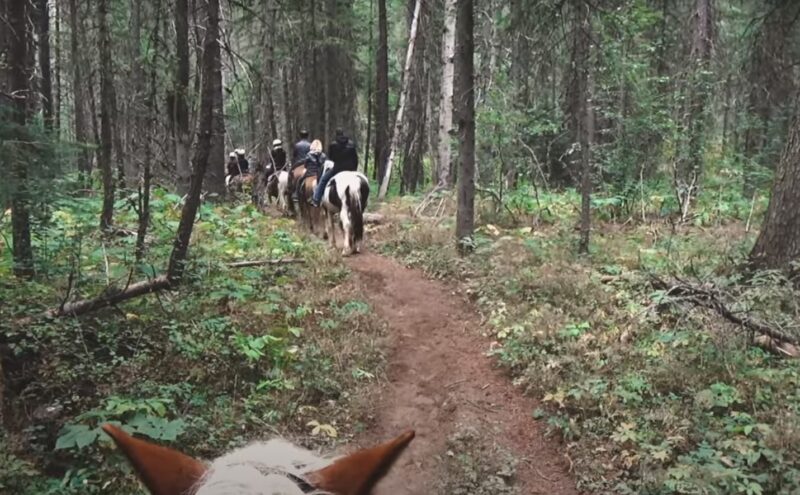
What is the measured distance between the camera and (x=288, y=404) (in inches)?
222

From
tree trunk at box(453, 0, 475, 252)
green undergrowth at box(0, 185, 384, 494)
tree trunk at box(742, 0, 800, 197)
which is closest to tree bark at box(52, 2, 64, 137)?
green undergrowth at box(0, 185, 384, 494)

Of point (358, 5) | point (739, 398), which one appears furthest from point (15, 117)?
point (358, 5)

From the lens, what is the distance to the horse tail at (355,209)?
1116cm

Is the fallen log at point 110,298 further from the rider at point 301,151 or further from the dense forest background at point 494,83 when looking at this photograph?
the rider at point 301,151

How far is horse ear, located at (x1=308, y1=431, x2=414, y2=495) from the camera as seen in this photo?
1184 millimetres

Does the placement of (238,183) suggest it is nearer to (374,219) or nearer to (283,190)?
(283,190)

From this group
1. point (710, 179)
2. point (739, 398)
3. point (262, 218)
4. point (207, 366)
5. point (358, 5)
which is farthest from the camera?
point (358, 5)

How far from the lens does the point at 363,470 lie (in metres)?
1.19

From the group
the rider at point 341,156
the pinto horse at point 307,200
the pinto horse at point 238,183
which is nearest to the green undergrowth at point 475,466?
the rider at point 341,156

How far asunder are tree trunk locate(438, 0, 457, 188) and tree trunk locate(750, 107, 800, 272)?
798 cm

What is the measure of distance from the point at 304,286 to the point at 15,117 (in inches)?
161

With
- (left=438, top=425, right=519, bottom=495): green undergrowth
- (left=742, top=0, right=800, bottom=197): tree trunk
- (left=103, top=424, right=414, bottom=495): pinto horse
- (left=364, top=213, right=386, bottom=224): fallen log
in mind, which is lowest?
(left=438, top=425, right=519, bottom=495): green undergrowth

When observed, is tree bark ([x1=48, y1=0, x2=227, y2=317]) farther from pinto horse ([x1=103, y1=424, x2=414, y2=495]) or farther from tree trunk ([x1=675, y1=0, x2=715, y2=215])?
tree trunk ([x1=675, y1=0, x2=715, y2=215])

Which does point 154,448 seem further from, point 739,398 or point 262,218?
point 262,218
